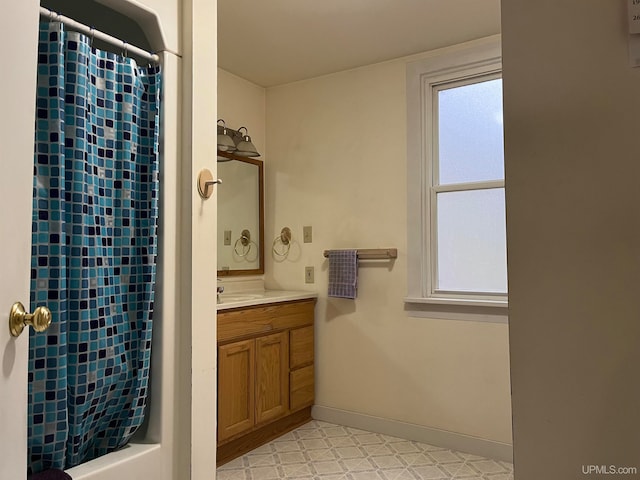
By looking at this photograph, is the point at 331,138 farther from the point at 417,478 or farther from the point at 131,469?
the point at 131,469

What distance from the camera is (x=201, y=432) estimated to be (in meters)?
1.65

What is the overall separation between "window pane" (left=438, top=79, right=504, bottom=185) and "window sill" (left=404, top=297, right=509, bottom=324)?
0.75m

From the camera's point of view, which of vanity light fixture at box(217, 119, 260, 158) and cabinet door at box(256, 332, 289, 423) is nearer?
cabinet door at box(256, 332, 289, 423)

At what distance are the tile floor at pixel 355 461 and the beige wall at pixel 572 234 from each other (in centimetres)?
198

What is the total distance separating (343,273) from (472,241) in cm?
86

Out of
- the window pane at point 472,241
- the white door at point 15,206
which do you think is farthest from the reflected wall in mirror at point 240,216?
the white door at point 15,206

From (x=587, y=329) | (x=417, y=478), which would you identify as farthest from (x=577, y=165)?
(x=417, y=478)

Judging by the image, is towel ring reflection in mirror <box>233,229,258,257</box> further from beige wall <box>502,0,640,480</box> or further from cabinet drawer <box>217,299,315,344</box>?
beige wall <box>502,0,640,480</box>

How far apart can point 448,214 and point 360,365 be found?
1.17 meters

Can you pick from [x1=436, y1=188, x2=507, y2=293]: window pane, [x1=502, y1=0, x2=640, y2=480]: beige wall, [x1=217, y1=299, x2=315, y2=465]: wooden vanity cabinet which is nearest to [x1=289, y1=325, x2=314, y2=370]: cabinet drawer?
[x1=217, y1=299, x2=315, y2=465]: wooden vanity cabinet

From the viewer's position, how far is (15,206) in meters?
1.07

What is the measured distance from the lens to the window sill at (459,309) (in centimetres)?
271

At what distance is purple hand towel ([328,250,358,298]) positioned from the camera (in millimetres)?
3127

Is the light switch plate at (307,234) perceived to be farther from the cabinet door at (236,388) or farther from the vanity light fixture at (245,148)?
the cabinet door at (236,388)
